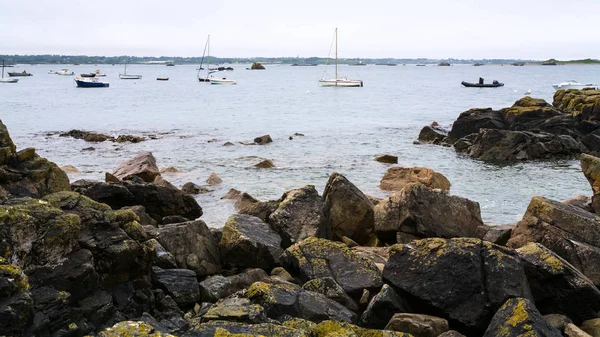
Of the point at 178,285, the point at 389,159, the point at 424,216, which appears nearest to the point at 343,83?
the point at 389,159

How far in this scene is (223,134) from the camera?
43.4 meters

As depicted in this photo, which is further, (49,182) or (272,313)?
(49,182)

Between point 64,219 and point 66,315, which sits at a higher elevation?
point 64,219

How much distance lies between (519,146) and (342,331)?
87.6 ft

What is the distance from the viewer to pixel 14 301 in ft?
20.7

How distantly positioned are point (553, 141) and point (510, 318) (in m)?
26.9

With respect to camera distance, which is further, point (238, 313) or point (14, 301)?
point (238, 313)

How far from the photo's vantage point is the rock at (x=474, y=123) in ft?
119

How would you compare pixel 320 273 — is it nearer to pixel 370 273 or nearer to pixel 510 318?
pixel 370 273

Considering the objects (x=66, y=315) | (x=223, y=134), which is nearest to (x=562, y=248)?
(x=66, y=315)

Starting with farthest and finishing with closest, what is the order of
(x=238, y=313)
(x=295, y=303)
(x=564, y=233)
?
(x=564, y=233) < (x=295, y=303) < (x=238, y=313)

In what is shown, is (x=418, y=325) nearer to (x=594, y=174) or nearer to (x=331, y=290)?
(x=331, y=290)

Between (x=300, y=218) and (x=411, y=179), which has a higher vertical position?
(x=300, y=218)

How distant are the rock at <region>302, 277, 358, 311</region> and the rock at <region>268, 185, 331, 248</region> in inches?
133
